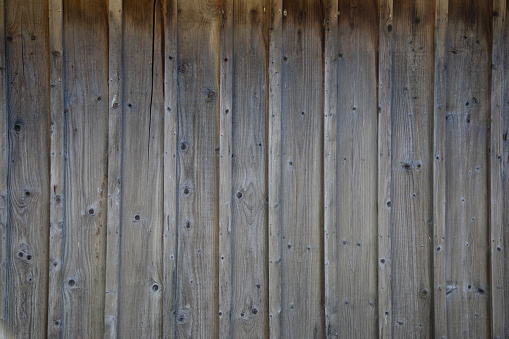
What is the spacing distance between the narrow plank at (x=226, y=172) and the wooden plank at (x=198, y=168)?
0.11ft

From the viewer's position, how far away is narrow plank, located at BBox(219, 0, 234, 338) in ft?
7.73

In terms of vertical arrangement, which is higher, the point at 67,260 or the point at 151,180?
the point at 151,180

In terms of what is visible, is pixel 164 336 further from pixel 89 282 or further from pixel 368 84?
pixel 368 84

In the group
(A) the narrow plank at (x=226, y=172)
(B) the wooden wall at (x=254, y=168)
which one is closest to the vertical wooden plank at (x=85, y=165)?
(B) the wooden wall at (x=254, y=168)

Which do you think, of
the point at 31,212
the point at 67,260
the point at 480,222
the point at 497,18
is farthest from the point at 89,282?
the point at 497,18

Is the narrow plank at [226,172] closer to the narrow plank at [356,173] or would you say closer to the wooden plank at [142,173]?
the wooden plank at [142,173]

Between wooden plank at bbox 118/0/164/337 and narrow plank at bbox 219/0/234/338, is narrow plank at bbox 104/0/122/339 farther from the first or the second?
narrow plank at bbox 219/0/234/338

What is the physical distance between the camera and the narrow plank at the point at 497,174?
2.37 m

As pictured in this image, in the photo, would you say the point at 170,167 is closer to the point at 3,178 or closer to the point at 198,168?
the point at 198,168

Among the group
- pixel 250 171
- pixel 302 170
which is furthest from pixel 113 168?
pixel 302 170

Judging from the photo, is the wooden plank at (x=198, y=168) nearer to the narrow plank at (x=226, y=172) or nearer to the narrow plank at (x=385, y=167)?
the narrow plank at (x=226, y=172)

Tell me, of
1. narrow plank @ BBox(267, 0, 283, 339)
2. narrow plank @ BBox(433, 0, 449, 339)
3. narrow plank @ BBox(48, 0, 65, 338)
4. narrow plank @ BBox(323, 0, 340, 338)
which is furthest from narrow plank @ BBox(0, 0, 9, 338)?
narrow plank @ BBox(433, 0, 449, 339)

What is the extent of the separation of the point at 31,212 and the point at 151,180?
70 cm

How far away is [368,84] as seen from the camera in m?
2.42
